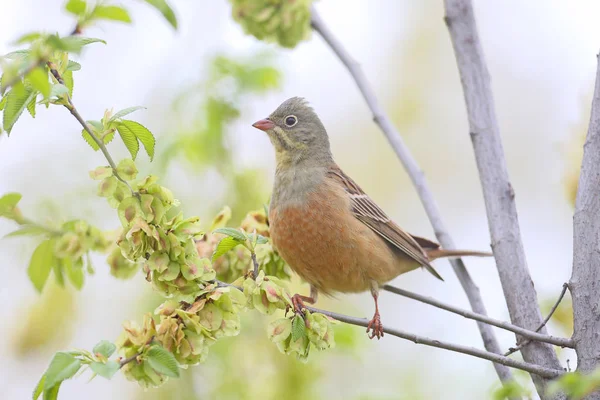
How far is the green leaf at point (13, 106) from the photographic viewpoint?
2551 millimetres

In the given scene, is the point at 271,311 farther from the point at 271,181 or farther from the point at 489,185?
the point at 271,181

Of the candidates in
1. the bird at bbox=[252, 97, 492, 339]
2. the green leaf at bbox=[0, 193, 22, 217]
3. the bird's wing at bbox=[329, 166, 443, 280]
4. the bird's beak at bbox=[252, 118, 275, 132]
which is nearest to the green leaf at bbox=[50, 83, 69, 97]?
the green leaf at bbox=[0, 193, 22, 217]

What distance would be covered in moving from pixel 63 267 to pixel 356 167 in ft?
23.8

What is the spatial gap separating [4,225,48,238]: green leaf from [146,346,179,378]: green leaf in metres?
1.01

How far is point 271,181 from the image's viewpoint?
5.66 metres

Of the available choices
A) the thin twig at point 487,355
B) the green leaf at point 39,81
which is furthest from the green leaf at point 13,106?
the thin twig at point 487,355

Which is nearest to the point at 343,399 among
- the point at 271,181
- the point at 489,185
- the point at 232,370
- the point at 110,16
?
the point at 232,370

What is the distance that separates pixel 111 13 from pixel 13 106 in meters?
0.48

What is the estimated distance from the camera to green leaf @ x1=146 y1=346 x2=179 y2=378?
2.64 m

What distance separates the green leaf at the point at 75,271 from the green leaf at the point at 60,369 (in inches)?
46.6

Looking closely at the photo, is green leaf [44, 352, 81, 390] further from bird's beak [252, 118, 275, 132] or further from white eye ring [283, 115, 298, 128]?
white eye ring [283, 115, 298, 128]

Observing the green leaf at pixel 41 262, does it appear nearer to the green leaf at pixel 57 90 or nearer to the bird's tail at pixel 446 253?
the green leaf at pixel 57 90

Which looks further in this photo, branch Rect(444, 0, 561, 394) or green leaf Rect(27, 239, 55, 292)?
green leaf Rect(27, 239, 55, 292)

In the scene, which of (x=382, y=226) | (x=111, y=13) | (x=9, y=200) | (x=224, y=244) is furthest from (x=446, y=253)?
(x=111, y=13)
